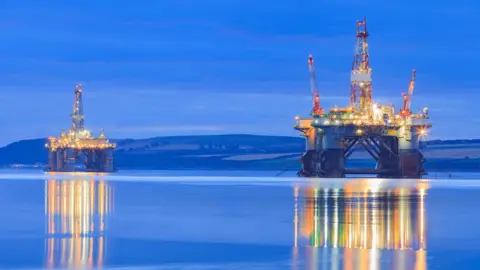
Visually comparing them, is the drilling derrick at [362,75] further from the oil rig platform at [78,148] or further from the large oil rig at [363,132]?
the oil rig platform at [78,148]

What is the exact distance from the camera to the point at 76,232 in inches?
1208

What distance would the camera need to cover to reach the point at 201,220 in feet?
122

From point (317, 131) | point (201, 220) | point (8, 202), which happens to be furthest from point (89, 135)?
point (201, 220)

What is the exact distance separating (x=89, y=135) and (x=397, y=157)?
258 ft

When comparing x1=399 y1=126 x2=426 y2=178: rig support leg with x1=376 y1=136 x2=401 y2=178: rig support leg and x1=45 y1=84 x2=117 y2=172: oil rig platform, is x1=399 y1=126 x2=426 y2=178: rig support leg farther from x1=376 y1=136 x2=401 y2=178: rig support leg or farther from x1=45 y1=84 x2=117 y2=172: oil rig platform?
x1=45 y1=84 x2=117 y2=172: oil rig platform

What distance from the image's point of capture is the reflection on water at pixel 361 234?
23516 mm

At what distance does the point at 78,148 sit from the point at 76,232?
141 m

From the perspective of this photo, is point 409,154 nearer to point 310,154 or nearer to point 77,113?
point 310,154

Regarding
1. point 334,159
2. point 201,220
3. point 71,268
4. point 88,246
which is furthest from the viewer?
point 334,159

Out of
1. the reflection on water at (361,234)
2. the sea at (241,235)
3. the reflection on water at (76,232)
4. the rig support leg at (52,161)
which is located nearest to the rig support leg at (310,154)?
the reflection on water at (76,232)

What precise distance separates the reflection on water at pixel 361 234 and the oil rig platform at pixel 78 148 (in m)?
126

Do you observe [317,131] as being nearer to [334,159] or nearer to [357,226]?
[334,159]

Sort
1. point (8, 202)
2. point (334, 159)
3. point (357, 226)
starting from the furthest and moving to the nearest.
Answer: point (334, 159) → point (8, 202) → point (357, 226)

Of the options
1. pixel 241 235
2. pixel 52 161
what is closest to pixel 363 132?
pixel 241 235
